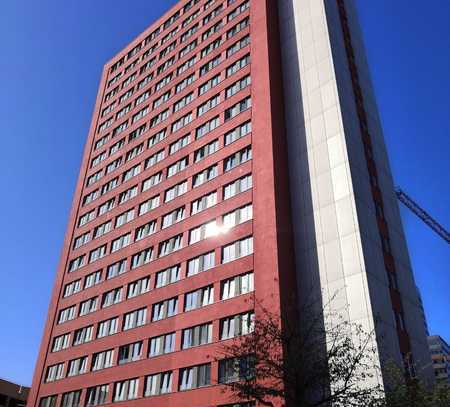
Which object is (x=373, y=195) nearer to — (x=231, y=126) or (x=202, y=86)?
(x=231, y=126)

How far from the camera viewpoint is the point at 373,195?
4331cm

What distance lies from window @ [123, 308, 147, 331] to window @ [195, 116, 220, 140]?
20734 millimetres

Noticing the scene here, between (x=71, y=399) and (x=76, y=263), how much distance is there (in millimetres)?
18503

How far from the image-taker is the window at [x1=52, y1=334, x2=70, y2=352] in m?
54.4

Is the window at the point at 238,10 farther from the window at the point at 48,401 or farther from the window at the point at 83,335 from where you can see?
the window at the point at 48,401

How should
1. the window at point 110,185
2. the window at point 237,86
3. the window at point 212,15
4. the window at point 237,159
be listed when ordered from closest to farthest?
the window at point 237,159
the window at point 237,86
the window at point 212,15
the window at point 110,185

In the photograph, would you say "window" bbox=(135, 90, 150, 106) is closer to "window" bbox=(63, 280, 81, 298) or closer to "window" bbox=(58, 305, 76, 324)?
"window" bbox=(63, 280, 81, 298)

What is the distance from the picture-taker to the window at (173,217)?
1971 inches

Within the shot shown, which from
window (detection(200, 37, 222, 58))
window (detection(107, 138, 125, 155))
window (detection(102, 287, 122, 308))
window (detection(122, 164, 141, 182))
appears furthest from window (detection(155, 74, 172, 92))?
window (detection(102, 287, 122, 308))

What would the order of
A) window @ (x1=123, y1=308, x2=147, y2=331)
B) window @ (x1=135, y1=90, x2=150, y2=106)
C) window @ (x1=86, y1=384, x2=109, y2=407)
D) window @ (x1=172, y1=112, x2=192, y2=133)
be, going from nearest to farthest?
window @ (x1=86, y1=384, x2=109, y2=407)
window @ (x1=123, y1=308, x2=147, y2=331)
window @ (x1=172, y1=112, x2=192, y2=133)
window @ (x1=135, y1=90, x2=150, y2=106)

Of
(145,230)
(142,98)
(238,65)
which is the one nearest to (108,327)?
(145,230)

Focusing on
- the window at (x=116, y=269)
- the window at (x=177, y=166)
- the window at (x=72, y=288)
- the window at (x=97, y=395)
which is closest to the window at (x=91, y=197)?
the window at (x=72, y=288)

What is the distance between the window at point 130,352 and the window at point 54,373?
1033 centimetres

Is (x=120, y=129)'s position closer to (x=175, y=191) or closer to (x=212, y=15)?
(x=212, y=15)
